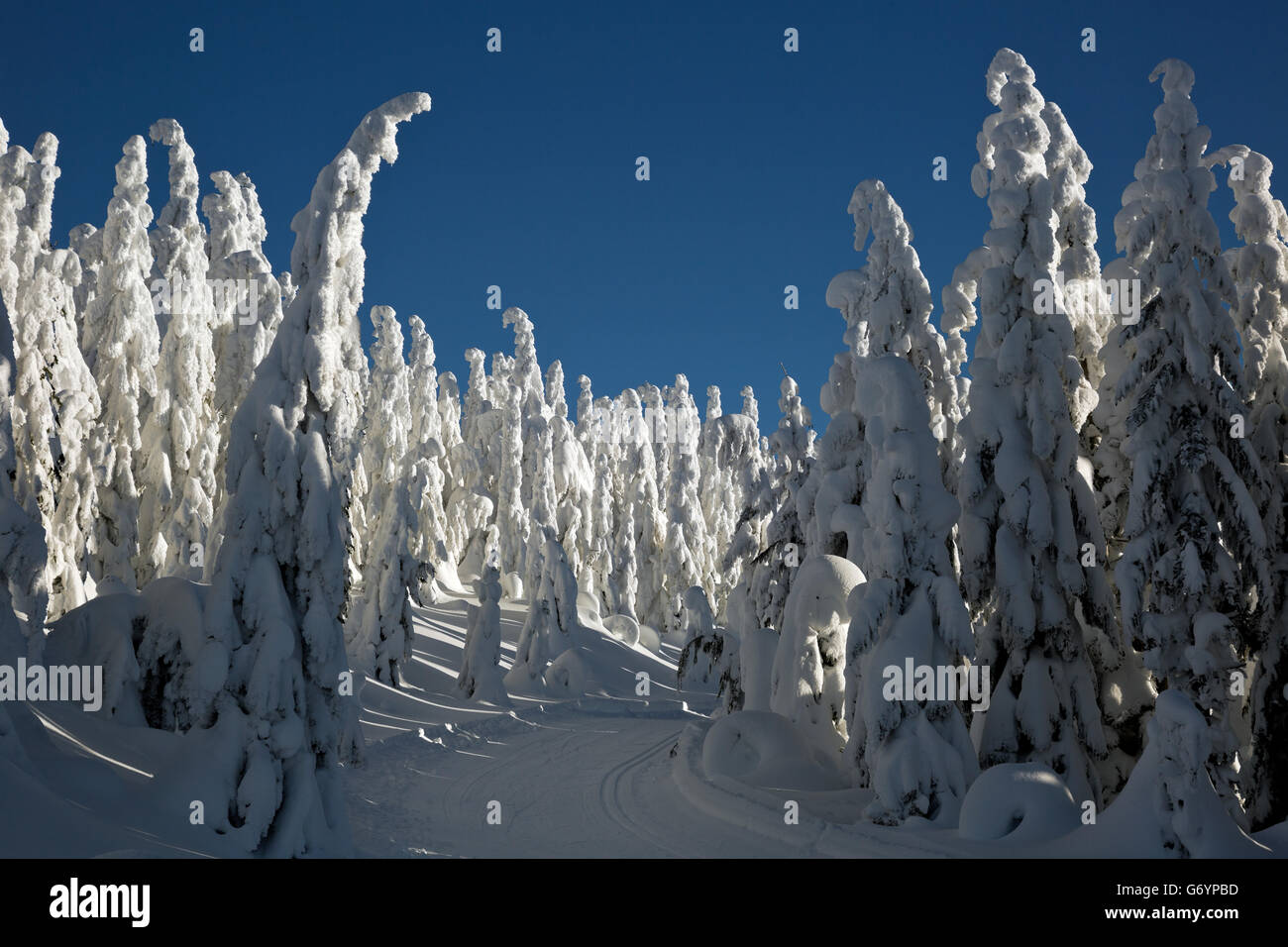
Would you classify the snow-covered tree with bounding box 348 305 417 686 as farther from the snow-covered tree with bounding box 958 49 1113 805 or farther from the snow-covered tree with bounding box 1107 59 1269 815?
the snow-covered tree with bounding box 1107 59 1269 815

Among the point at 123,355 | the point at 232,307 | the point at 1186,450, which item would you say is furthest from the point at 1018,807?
the point at 232,307

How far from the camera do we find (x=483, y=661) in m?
29.5

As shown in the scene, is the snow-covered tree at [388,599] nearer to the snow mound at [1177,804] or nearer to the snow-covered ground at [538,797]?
the snow-covered ground at [538,797]

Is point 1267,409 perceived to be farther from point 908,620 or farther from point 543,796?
point 543,796

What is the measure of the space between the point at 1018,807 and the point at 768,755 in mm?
5435

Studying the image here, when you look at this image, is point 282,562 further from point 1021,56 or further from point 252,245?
point 252,245

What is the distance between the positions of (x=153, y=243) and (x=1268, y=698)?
1222 inches

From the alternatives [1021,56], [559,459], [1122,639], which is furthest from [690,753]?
[559,459]

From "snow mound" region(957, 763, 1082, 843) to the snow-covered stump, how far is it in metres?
19.2

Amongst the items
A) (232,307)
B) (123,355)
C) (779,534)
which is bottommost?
(779,534)

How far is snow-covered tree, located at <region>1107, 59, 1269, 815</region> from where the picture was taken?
46.6 ft

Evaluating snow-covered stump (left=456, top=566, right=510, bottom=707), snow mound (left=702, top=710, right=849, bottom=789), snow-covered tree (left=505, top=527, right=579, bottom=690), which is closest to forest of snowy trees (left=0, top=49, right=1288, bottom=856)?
snow mound (left=702, top=710, right=849, bottom=789)

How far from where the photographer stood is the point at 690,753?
1911cm

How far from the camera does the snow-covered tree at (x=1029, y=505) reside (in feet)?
50.0
